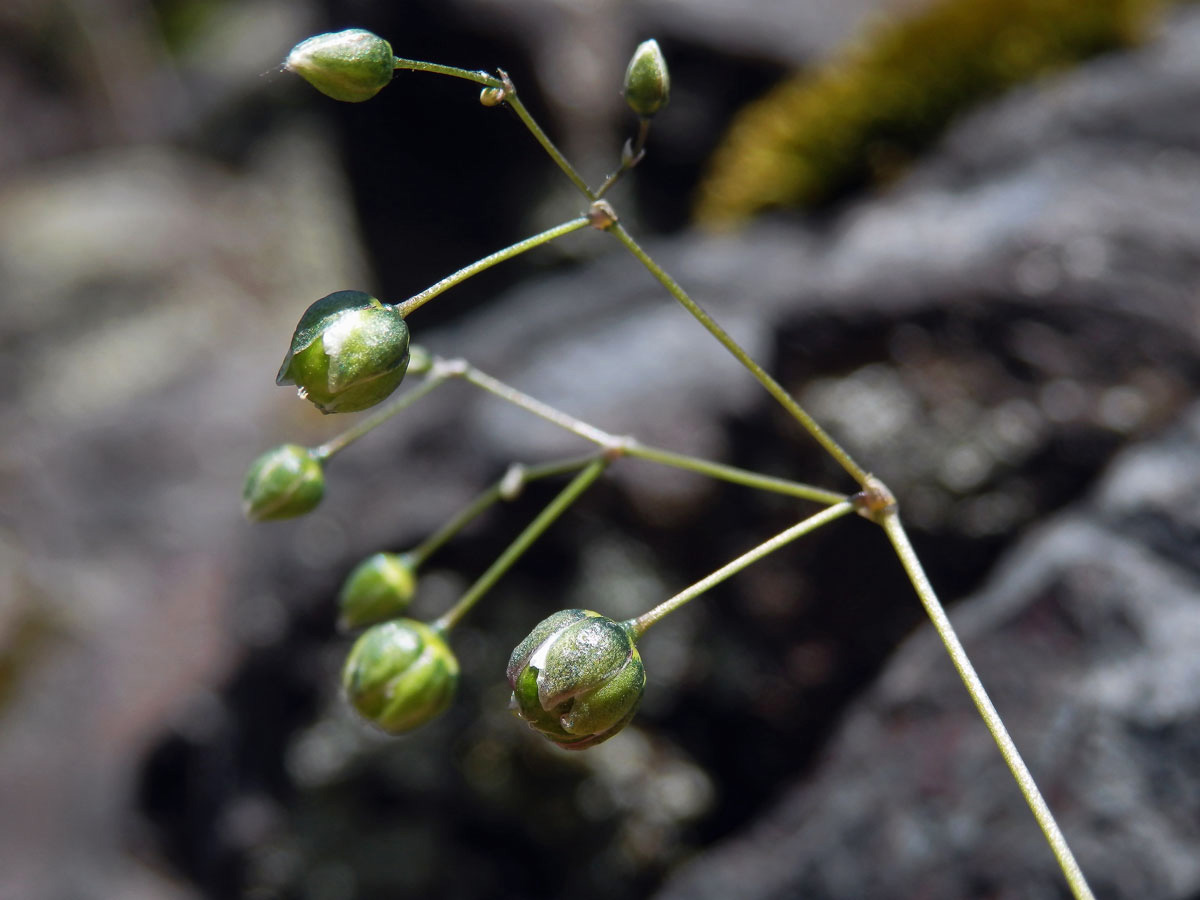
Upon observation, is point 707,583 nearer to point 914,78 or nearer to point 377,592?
point 377,592

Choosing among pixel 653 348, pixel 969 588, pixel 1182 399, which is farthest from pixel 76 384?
pixel 1182 399

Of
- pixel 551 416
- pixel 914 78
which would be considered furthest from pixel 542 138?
pixel 914 78

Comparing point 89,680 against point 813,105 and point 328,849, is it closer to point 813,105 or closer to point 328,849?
point 328,849

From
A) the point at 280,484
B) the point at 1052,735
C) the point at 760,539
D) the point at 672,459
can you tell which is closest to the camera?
the point at 672,459

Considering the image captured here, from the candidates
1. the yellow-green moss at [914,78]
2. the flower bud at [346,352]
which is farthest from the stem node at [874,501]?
the yellow-green moss at [914,78]

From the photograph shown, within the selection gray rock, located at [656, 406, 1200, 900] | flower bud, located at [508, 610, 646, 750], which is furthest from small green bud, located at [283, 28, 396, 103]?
gray rock, located at [656, 406, 1200, 900]
